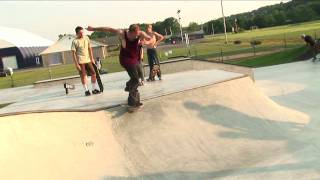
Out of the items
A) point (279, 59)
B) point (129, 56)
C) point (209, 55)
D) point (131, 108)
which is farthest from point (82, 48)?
point (209, 55)

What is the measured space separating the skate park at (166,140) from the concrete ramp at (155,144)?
0.05 feet

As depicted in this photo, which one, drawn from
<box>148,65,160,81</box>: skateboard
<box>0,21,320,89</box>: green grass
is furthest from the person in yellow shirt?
<box>0,21,320,89</box>: green grass

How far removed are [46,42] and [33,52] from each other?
61.6ft

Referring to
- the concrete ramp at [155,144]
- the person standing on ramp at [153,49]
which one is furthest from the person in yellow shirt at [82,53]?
the concrete ramp at [155,144]

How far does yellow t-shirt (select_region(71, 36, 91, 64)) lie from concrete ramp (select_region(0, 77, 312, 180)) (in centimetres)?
261

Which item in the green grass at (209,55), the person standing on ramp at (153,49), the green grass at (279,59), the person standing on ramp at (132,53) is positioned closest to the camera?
the person standing on ramp at (132,53)

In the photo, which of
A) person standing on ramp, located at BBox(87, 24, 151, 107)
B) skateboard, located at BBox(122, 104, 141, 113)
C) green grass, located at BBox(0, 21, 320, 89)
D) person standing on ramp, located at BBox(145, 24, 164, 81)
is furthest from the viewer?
green grass, located at BBox(0, 21, 320, 89)

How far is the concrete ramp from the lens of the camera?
7.34 m

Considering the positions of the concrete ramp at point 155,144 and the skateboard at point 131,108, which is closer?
the concrete ramp at point 155,144

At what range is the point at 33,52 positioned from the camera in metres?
83.2

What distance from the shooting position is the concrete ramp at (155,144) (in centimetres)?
734

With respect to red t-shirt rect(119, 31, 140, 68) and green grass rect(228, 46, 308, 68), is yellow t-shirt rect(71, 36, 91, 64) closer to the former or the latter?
red t-shirt rect(119, 31, 140, 68)

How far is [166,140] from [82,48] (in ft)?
12.3

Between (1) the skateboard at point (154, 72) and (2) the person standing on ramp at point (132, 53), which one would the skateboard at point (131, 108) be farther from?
(1) the skateboard at point (154, 72)
